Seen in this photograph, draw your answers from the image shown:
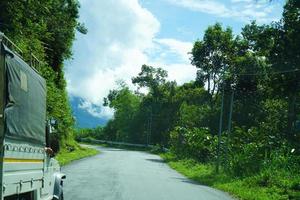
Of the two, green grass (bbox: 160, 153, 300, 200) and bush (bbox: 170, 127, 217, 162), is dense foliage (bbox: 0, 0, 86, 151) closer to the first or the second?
green grass (bbox: 160, 153, 300, 200)

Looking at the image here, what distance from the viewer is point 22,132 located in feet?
28.3

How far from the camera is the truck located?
754 centimetres

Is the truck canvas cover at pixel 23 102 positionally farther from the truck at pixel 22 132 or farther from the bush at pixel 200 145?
the bush at pixel 200 145

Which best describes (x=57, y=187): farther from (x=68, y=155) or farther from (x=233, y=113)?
(x=233, y=113)

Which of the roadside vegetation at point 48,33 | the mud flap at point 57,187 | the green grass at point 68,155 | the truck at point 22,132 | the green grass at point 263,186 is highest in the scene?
A: the roadside vegetation at point 48,33

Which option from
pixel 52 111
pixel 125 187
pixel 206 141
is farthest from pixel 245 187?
pixel 206 141

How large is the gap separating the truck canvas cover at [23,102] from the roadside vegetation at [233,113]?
1260cm

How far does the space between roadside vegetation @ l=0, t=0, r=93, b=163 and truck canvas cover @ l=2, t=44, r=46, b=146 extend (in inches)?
28.7

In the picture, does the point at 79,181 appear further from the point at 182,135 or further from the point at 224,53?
the point at 224,53

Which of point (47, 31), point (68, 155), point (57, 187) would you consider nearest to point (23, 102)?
point (57, 187)

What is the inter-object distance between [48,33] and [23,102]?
2064 cm

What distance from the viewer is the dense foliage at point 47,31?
69.5 ft

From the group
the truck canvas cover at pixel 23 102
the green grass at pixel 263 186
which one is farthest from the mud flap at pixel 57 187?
the green grass at pixel 263 186

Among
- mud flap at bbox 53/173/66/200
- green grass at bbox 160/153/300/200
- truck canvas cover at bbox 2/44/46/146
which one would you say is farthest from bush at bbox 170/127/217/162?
truck canvas cover at bbox 2/44/46/146
